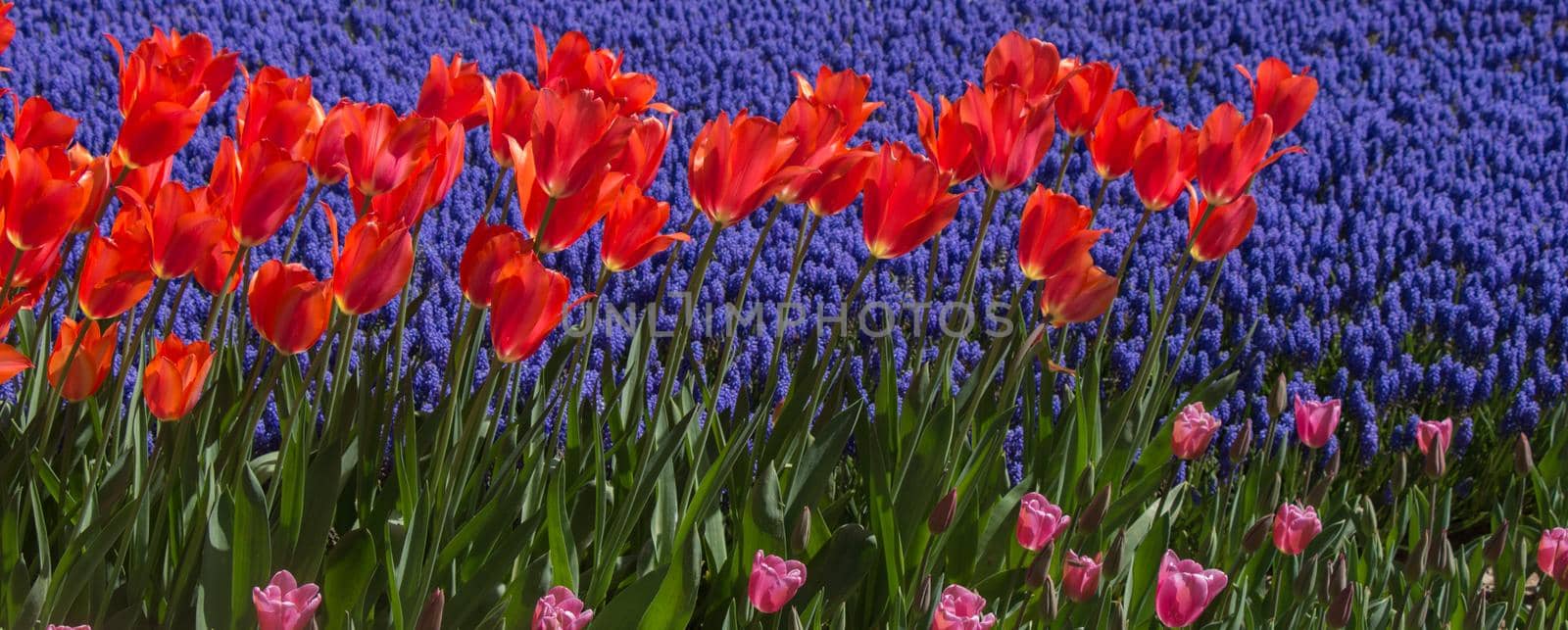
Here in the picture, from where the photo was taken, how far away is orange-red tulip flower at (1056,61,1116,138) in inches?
69.6

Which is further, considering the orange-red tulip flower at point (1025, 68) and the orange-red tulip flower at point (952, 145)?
the orange-red tulip flower at point (1025, 68)

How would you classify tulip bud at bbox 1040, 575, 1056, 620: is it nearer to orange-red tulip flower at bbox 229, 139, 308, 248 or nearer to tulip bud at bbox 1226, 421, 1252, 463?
tulip bud at bbox 1226, 421, 1252, 463

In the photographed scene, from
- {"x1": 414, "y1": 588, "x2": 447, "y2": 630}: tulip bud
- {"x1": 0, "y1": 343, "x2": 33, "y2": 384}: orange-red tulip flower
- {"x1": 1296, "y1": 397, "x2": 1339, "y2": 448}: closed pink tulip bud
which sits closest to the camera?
{"x1": 414, "y1": 588, "x2": 447, "y2": 630}: tulip bud

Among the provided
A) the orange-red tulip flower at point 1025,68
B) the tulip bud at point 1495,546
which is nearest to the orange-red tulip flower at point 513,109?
the orange-red tulip flower at point 1025,68

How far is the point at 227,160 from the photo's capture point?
132 centimetres

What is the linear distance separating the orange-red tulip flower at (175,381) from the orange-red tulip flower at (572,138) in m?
0.34

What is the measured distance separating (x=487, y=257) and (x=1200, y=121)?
4005mm

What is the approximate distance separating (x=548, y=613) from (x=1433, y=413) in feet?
7.98

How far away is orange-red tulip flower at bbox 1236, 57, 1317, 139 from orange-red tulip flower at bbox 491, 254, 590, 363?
36.5 inches

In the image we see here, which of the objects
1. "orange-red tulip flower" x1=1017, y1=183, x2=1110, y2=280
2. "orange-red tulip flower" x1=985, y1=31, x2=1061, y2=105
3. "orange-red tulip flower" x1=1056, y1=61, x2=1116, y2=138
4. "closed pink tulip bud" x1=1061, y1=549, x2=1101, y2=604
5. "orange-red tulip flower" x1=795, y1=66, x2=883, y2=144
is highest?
"orange-red tulip flower" x1=985, y1=31, x2=1061, y2=105

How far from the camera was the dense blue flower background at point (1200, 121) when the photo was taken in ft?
10.2

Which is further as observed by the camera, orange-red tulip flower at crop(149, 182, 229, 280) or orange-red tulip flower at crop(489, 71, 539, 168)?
orange-red tulip flower at crop(489, 71, 539, 168)

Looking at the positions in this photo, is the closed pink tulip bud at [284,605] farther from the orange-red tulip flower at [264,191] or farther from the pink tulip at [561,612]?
the orange-red tulip flower at [264,191]

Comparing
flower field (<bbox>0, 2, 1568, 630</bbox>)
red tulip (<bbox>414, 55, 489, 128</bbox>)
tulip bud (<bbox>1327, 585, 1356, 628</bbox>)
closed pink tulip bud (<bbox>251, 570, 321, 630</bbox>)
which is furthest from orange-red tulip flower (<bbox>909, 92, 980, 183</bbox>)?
closed pink tulip bud (<bbox>251, 570, 321, 630</bbox>)
